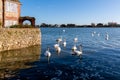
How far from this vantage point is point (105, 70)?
25.9 metres

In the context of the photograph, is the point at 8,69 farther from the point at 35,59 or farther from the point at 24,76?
the point at 35,59

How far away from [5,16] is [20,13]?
6.54m

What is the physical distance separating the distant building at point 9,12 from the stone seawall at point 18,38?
19.0 ft

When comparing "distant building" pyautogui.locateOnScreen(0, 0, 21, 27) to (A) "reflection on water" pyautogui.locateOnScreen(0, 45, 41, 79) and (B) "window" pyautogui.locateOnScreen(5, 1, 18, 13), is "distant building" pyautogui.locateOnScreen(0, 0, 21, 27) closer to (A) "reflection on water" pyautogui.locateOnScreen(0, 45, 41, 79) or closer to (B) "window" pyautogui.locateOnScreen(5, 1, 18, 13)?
(B) "window" pyautogui.locateOnScreen(5, 1, 18, 13)

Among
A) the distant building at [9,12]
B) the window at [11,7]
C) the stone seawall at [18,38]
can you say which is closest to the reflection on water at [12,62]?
the stone seawall at [18,38]

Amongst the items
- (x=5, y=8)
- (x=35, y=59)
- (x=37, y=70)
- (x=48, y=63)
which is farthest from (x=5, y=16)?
(x=37, y=70)

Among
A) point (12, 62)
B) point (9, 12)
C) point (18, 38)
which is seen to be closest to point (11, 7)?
point (9, 12)

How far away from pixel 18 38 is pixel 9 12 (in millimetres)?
8679

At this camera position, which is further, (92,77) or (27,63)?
(27,63)

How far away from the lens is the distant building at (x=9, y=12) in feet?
146

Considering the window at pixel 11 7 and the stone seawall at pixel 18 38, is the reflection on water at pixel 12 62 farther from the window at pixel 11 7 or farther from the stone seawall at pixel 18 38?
the window at pixel 11 7

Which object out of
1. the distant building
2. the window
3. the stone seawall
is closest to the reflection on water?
the stone seawall

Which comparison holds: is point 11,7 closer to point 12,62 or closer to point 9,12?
point 9,12

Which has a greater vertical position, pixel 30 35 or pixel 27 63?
pixel 30 35
